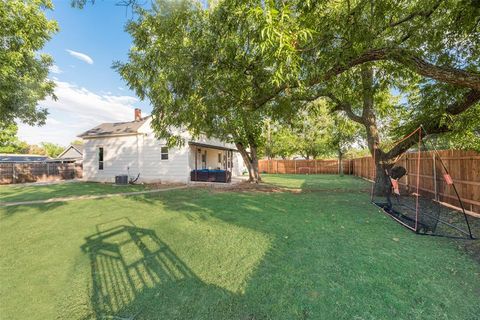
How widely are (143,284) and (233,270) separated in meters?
1.25

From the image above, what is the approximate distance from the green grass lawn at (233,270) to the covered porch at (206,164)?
9351 mm

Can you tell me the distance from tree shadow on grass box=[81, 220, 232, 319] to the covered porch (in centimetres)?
1084

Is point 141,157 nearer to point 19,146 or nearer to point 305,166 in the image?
point 305,166

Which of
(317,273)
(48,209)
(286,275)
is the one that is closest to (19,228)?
(48,209)

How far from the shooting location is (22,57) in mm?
10234

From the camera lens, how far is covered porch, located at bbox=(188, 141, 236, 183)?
15.5 metres

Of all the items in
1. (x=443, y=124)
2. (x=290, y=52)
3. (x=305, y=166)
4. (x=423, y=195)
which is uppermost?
(x=290, y=52)

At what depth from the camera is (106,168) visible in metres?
17.1

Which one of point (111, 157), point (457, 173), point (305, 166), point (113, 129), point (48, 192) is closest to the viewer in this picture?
point (457, 173)

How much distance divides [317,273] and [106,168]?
17.8m

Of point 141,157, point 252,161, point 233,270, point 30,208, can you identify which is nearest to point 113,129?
point 141,157

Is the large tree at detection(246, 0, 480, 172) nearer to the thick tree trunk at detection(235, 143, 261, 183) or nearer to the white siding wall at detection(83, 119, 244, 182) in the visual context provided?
the thick tree trunk at detection(235, 143, 261, 183)

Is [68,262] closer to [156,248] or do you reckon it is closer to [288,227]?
[156,248]

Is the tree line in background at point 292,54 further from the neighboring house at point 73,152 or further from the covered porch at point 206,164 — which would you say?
the neighboring house at point 73,152
